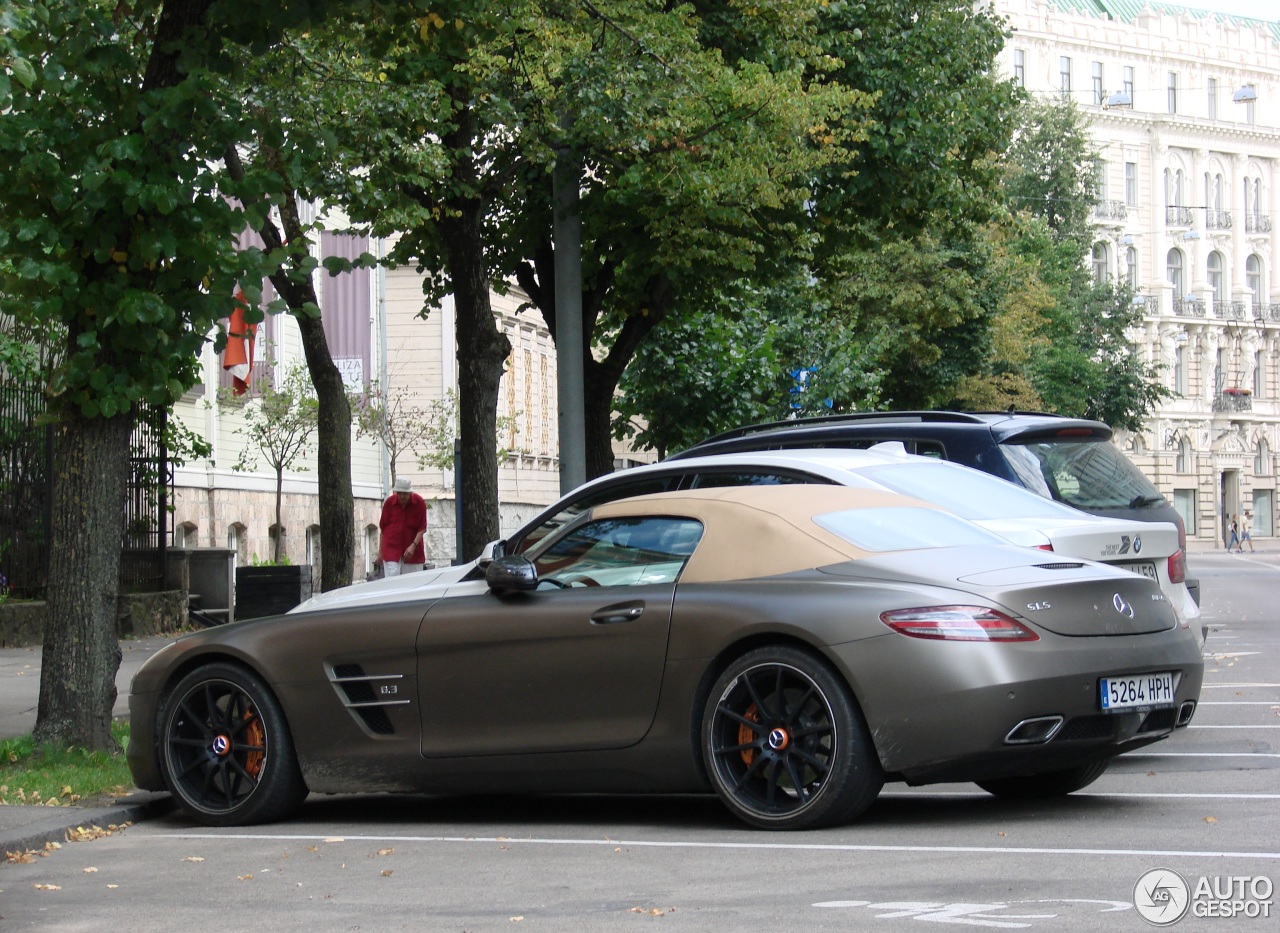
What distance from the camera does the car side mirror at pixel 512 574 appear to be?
26.6 ft

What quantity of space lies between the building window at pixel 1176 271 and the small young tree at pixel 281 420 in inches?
3047

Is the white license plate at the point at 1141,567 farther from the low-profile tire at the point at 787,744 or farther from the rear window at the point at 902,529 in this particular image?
the low-profile tire at the point at 787,744

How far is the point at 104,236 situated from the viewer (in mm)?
10117

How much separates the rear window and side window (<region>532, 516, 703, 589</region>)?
1.95 feet

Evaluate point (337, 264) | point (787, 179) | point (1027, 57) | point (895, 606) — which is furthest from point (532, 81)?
point (1027, 57)

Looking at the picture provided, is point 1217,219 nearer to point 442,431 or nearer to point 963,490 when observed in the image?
point 442,431

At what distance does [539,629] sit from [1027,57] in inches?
3534

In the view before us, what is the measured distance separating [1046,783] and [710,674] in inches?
68.3

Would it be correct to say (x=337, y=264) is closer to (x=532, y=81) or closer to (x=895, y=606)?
(x=895, y=606)

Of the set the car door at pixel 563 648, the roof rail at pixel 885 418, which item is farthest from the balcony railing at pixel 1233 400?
the car door at pixel 563 648

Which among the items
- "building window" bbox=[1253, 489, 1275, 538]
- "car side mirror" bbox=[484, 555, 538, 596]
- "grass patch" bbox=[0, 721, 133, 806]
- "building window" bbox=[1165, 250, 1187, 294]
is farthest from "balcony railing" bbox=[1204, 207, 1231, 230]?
"car side mirror" bbox=[484, 555, 538, 596]

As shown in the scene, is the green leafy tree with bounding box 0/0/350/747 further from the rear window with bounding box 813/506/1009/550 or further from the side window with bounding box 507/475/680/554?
the rear window with bounding box 813/506/1009/550

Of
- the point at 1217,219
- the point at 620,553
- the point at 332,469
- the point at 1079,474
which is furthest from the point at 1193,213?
the point at 620,553

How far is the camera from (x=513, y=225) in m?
22.9
